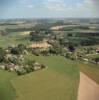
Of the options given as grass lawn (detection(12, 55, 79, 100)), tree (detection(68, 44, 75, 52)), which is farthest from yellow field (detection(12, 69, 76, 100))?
tree (detection(68, 44, 75, 52))

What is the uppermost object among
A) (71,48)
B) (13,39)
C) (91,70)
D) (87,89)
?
(13,39)

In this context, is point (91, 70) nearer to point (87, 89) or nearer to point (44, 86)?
point (87, 89)

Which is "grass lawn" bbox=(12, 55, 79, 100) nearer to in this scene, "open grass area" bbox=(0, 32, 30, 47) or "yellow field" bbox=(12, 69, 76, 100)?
"yellow field" bbox=(12, 69, 76, 100)

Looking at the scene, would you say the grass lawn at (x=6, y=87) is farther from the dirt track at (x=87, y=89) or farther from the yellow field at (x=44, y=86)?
the dirt track at (x=87, y=89)

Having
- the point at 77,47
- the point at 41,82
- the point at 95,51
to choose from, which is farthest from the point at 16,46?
the point at 95,51

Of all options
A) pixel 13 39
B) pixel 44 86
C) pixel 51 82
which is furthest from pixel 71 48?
pixel 13 39

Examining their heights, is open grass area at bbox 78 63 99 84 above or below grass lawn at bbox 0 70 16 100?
above

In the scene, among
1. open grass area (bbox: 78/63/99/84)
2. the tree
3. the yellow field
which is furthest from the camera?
the tree

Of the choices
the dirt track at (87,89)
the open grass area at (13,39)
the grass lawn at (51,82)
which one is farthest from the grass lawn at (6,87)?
the dirt track at (87,89)
